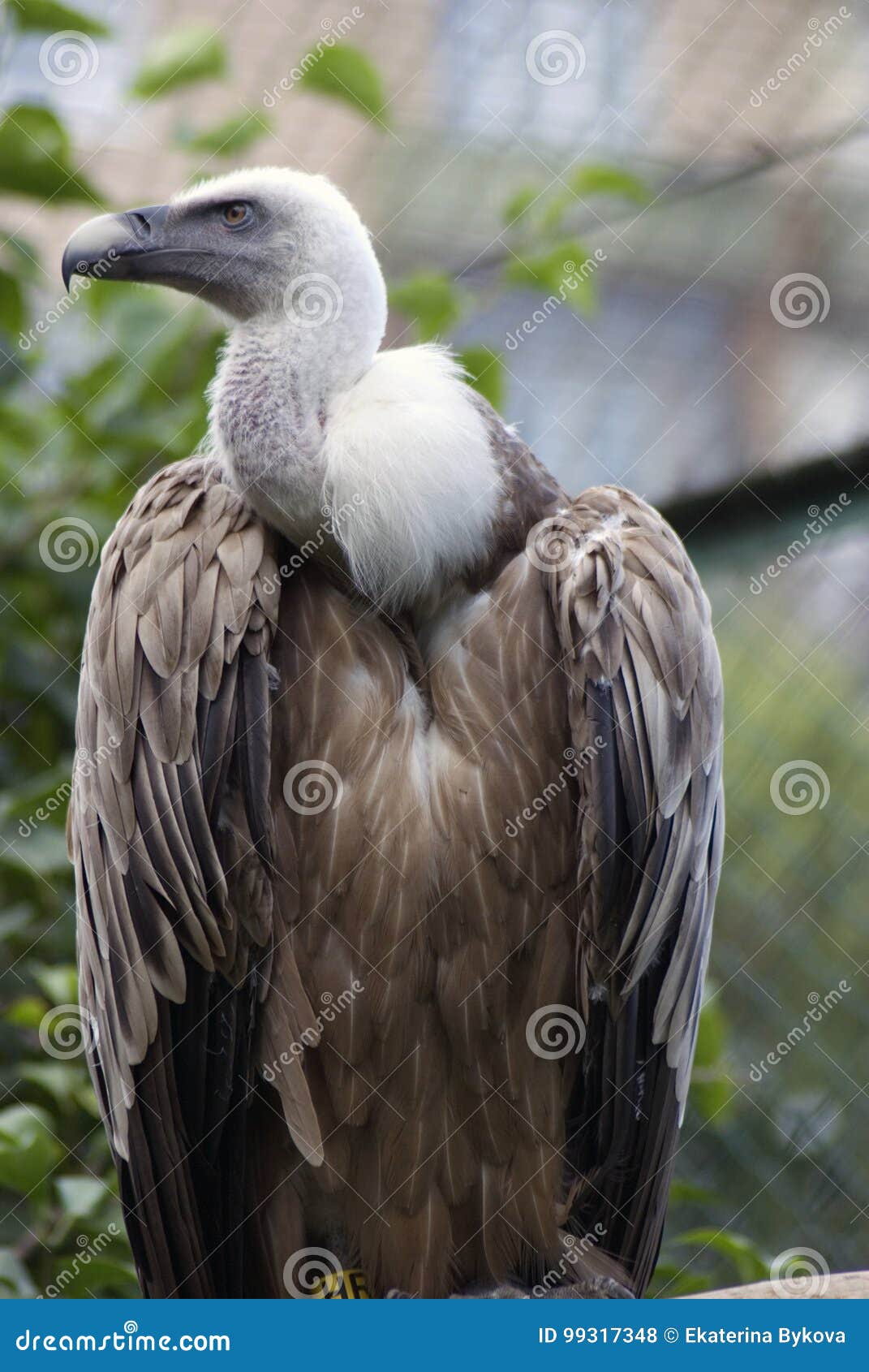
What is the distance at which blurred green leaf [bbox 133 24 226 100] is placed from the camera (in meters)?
4.30

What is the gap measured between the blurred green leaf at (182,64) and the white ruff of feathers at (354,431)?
1.52 meters

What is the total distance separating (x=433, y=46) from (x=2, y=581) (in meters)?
2.13

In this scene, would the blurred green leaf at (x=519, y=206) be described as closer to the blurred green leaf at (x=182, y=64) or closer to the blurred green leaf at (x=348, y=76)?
the blurred green leaf at (x=348, y=76)

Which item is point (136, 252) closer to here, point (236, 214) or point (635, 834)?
point (236, 214)

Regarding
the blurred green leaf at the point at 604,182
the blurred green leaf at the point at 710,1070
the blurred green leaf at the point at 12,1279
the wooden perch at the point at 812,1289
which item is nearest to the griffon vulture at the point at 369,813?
the blurred green leaf at the point at 12,1279

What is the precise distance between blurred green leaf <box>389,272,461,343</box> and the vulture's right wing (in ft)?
4.09

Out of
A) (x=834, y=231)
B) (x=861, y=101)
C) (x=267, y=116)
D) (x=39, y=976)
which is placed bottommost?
(x=39, y=976)

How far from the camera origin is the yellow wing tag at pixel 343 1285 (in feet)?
9.84

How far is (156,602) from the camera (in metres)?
2.81

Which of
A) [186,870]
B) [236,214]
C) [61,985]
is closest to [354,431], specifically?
[236,214]

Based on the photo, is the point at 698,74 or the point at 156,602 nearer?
the point at 156,602

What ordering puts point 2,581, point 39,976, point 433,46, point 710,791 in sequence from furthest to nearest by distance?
point 433,46 → point 2,581 → point 39,976 → point 710,791

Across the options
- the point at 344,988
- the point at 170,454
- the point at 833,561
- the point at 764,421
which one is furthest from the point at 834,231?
the point at 344,988

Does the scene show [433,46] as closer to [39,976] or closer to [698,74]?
[698,74]
